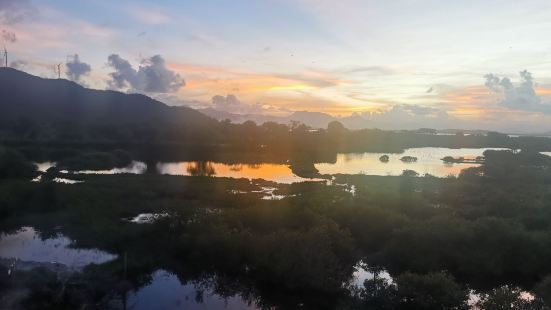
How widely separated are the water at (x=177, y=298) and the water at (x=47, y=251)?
5.90m

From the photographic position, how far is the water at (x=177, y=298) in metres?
27.5

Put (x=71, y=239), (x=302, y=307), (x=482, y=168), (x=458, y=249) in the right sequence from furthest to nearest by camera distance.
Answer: (x=482, y=168), (x=71, y=239), (x=458, y=249), (x=302, y=307)

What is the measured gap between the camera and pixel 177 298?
28594 millimetres

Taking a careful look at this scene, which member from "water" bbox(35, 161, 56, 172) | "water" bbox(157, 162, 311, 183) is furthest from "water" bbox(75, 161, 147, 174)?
"water" bbox(35, 161, 56, 172)

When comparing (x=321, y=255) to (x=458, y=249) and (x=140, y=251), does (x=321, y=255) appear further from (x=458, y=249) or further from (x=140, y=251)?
(x=140, y=251)

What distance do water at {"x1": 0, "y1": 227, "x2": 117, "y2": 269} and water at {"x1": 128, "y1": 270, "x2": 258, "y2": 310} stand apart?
Result: 5902mm

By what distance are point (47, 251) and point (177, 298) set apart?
45.4ft

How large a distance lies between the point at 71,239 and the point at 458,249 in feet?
108

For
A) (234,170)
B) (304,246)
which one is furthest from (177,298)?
(234,170)

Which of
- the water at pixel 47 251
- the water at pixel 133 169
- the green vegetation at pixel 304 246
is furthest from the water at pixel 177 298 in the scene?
the water at pixel 133 169

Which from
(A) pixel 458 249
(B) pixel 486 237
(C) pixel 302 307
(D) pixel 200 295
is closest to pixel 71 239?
(D) pixel 200 295

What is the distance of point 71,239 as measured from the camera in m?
38.1

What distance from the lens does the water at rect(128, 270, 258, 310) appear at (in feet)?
90.3

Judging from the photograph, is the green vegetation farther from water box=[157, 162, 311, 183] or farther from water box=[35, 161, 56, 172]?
water box=[35, 161, 56, 172]
